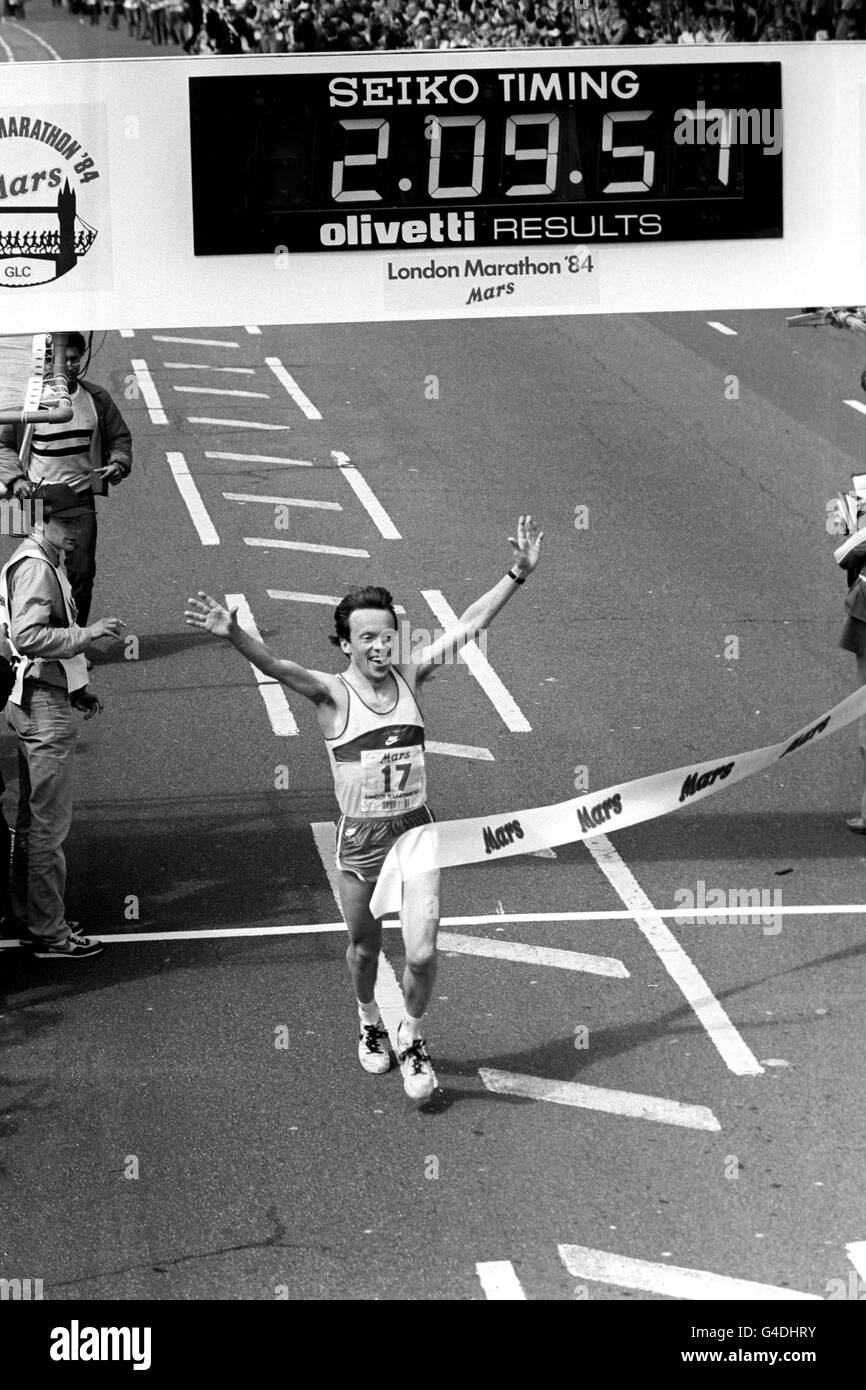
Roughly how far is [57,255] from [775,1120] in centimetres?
534

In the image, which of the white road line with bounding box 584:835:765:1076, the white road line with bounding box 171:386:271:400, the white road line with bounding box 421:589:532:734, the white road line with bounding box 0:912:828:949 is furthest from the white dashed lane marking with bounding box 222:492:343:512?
the white road line with bounding box 0:912:828:949

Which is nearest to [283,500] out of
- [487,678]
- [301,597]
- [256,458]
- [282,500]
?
[282,500]

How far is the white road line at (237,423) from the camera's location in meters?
22.5

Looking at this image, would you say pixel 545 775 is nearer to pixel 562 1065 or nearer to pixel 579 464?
pixel 562 1065

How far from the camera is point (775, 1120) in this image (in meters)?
8.34

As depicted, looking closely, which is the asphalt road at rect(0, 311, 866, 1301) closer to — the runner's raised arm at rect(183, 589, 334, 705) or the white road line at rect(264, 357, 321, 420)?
the runner's raised arm at rect(183, 589, 334, 705)

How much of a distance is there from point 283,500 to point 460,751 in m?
6.91

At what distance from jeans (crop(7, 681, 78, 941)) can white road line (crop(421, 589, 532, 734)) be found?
3.47 m

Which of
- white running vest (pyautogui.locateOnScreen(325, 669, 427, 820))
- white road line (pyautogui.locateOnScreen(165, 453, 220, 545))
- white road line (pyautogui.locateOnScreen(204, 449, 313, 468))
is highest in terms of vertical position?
white running vest (pyautogui.locateOnScreen(325, 669, 427, 820))

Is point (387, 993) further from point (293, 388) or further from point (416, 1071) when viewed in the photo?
point (293, 388)

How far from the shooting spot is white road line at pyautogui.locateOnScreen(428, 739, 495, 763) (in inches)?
506

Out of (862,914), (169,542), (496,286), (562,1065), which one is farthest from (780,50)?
(169,542)

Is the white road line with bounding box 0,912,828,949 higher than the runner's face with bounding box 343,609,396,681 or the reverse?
the reverse

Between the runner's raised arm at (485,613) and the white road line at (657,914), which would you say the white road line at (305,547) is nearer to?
the white road line at (657,914)
